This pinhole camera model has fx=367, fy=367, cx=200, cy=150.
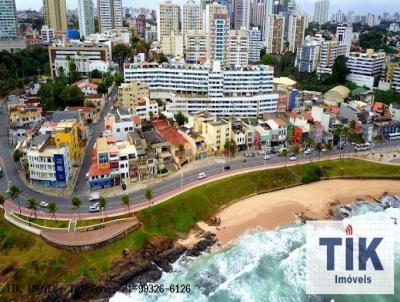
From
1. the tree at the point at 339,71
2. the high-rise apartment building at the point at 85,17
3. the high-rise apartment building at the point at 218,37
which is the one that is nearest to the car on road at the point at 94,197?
the high-rise apartment building at the point at 218,37

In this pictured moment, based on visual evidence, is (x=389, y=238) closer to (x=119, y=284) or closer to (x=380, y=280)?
(x=380, y=280)

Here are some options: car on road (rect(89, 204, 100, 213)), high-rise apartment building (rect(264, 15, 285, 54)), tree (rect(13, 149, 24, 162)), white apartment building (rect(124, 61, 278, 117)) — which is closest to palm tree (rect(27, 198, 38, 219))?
car on road (rect(89, 204, 100, 213))

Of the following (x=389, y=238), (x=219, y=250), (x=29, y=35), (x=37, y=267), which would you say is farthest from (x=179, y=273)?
(x=29, y=35)

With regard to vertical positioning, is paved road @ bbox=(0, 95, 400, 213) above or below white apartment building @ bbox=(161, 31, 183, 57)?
below

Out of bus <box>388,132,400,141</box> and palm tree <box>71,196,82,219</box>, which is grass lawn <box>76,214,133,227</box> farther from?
bus <box>388,132,400,141</box>

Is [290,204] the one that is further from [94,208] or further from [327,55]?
[327,55]

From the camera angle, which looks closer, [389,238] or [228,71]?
[389,238]

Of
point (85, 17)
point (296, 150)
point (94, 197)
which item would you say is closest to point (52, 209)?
point (94, 197)
